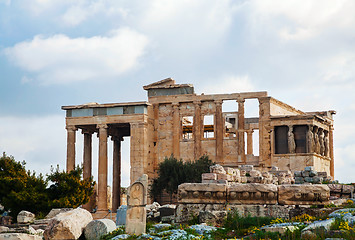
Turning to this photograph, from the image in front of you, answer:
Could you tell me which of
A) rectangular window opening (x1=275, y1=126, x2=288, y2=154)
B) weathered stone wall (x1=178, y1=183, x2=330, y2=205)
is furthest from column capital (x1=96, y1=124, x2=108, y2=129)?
weathered stone wall (x1=178, y1=183, x2=330, y2=205)

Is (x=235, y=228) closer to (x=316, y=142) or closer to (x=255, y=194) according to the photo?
(x=255, y=194)

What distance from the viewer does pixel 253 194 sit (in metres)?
16.6

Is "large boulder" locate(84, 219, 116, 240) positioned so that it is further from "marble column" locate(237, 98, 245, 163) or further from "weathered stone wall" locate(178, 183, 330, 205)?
"marble column" locate(237, 98, 245, 163)

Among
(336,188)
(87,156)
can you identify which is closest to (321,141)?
(87,156)

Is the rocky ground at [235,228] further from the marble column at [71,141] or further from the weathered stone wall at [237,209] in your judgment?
the marble column at [71,141]


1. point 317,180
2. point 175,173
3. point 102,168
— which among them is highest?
point 102,168

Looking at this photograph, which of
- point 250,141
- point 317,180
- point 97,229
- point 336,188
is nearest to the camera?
point 97,229

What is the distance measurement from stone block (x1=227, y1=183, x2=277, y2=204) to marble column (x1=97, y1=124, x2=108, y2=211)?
76.0 ft

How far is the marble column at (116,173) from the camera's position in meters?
42.0

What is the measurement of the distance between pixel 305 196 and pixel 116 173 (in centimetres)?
2729

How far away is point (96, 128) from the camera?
40250 millimetres

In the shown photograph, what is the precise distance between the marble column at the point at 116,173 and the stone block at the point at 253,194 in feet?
83.6

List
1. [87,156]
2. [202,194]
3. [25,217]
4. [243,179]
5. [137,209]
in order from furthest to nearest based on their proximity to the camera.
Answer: [87,156]
[25,217]
[243,179]
[202,194]
[137,209]

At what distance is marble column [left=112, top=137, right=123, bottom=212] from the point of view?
42000 mm
